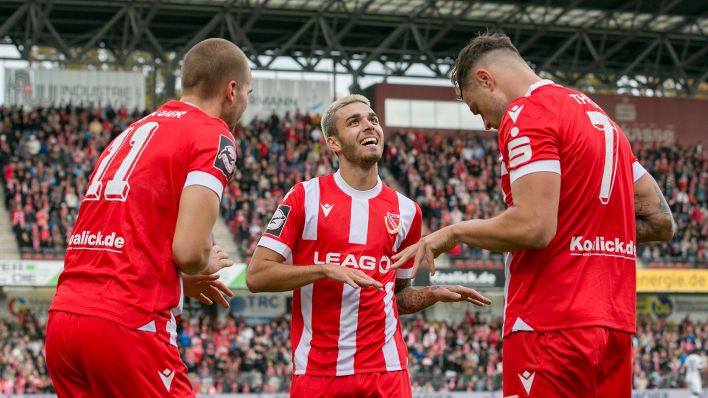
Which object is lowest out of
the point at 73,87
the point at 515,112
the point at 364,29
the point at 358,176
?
the point at 358,176

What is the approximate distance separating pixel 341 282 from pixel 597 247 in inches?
73.0

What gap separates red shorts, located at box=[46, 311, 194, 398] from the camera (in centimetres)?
446

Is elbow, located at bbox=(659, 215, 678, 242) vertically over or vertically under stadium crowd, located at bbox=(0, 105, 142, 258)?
under

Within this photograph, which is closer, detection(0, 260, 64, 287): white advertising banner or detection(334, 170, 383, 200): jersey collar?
detection(334, 170, 383, 200): jersey collar

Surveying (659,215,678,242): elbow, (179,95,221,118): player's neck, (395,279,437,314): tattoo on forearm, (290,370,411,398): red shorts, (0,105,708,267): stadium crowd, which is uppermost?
(0,105,708,267): stadium crowd

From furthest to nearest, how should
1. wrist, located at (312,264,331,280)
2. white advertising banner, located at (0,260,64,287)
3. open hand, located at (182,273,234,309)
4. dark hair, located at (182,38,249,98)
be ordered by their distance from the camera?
1. white advertising banner, located at (0,260,64,287)
2. wrist, located at (312,264,331,280)
3. open hand, located at (182,273,234,309)
4. dark hair, located at (182,38,249,98)

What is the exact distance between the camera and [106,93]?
36.1m

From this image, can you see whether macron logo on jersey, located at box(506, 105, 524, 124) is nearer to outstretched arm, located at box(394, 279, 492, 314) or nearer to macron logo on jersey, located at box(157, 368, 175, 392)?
outstretched arm, located at box(394, 279, 492, 314)

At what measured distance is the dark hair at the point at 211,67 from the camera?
498 centimetres

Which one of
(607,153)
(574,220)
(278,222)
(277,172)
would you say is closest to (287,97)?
(277,172)

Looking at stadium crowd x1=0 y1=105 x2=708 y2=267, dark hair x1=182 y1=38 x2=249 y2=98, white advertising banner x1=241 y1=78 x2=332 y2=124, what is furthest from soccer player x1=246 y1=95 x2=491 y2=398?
white advertising banner x1=241 y1=78 x2=332 y2=124

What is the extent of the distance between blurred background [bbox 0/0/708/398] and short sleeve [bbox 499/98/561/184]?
1835 cm

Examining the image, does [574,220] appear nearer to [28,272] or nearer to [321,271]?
[321,271]

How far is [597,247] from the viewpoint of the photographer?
461cm
